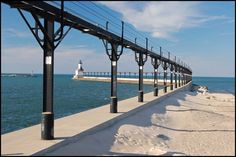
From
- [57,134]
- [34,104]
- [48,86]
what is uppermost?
[48,86]

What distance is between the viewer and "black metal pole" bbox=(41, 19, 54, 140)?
39.0 feet

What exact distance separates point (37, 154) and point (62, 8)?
4886 millimetres

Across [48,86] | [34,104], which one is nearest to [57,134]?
[48,86]

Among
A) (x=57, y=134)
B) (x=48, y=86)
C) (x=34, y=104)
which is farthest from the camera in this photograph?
(x=34, y=104)

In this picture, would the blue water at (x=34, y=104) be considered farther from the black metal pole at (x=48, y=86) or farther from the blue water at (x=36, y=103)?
the black metal pole at (x=48, y=86)

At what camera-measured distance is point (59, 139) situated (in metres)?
11.9

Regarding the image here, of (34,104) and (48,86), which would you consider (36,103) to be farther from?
(48,86)

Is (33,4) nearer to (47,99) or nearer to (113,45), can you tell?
(47,99)

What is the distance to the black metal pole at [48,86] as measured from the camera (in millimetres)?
11883

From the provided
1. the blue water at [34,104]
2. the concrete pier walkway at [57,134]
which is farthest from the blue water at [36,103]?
the concrete pier walkway at [57,134]

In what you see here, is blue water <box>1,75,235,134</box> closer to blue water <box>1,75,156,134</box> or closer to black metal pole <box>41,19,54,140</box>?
blue water <box>1,75,156,134</box>

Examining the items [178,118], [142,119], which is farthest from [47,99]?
[178,118]

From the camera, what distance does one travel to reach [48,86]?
39.9 ft

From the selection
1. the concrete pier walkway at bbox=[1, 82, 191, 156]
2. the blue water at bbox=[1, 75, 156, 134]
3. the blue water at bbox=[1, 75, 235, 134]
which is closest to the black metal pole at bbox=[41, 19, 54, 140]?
the concrete pier walkway at bbox=[1, 82, 191, 156]
